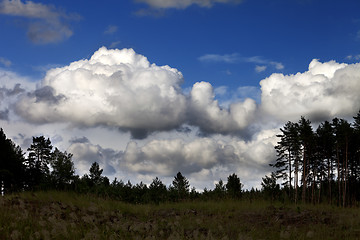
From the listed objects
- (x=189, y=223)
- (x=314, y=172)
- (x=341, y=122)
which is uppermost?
(x=341, y=122)

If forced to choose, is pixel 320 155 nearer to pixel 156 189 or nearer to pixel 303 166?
pixel 303 166

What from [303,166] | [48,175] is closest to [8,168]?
[48,175]

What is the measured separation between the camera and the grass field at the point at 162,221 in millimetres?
10156

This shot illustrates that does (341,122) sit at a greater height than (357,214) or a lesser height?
greater

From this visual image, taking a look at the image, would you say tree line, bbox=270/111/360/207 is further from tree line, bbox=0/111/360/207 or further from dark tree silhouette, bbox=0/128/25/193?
dark tree silhouette, bbox=0/128/25/193

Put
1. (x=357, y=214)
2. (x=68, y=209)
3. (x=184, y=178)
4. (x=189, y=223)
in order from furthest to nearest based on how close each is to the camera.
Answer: (x=184, y=178) < (x=357, y=214) < (x=68, y=209) < (x=189, y=223)

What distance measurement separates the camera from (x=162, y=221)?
14.1 metres

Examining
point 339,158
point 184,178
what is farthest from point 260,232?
point 184,178

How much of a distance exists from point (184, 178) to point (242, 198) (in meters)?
59.8

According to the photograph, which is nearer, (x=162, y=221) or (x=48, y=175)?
(x=162, y=221)

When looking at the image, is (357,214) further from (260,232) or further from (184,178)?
(184,178)

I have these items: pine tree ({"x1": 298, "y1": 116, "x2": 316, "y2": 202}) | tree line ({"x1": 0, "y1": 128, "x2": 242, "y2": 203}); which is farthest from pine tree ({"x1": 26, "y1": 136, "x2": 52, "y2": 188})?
pine tree ({"x1": 298, "y1": 116, "x2": 316, "y2": 202})

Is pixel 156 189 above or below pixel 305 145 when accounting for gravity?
below

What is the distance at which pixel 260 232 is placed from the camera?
12.3 metres
